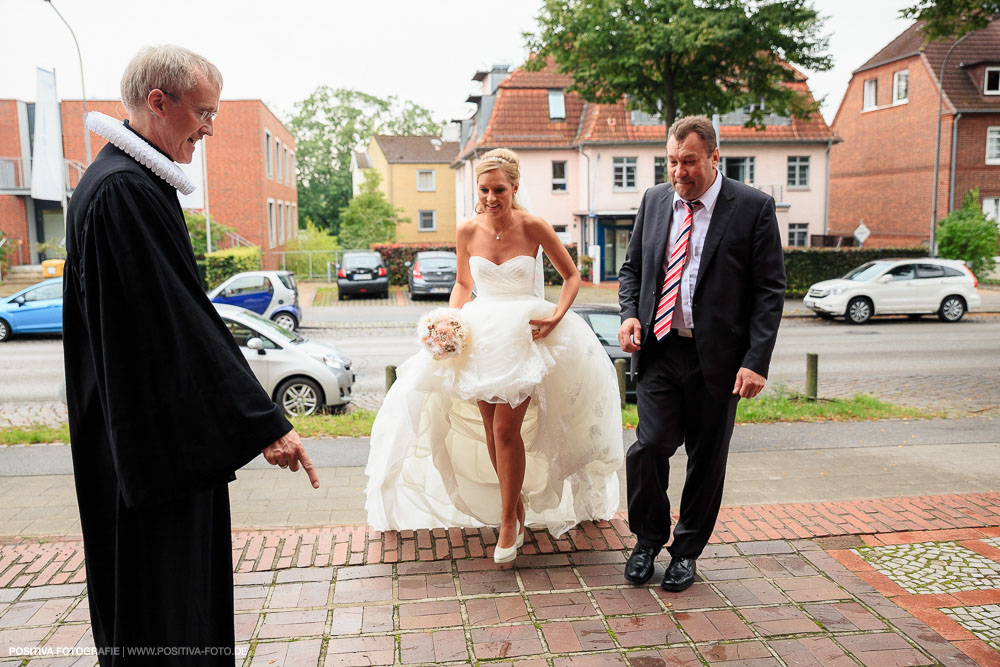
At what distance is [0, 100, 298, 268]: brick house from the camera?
3281cm

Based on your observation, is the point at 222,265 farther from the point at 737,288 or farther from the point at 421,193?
the point at 421,193

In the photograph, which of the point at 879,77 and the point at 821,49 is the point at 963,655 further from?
the point at 879,77

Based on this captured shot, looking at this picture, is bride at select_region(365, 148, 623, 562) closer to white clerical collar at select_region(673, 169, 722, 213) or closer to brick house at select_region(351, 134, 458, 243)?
white clerical collar at select_region(673, 169, 722, 213)

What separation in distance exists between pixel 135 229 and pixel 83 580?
2.56 meters

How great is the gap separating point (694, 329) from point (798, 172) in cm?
3738

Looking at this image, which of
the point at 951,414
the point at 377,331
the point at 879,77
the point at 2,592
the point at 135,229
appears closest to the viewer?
the point at 135,229

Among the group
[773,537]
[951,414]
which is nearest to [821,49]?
[951,414]

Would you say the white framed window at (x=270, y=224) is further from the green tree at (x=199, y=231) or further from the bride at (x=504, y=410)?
the bride at (x=504, y=410)

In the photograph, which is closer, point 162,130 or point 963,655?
point 162,130

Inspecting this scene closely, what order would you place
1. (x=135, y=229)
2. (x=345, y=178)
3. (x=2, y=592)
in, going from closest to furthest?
(x=135, y=229) → (x=2, y=592) → (x=345, y=178)

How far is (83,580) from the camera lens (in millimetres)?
3980

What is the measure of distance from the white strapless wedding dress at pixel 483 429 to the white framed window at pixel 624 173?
33.7 m

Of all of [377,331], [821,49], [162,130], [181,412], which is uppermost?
[821,49]

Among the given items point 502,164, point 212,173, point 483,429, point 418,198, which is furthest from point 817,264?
point 418,198
